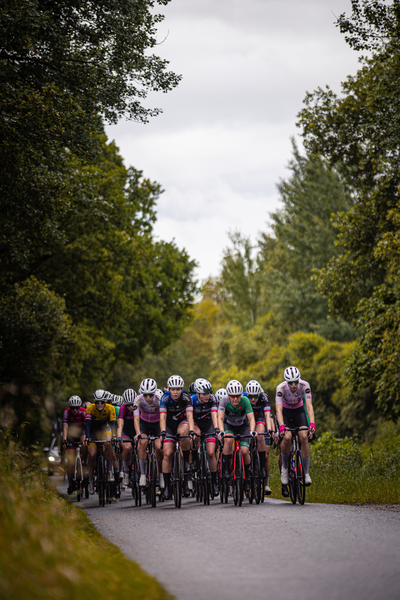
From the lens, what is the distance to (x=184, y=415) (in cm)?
1312

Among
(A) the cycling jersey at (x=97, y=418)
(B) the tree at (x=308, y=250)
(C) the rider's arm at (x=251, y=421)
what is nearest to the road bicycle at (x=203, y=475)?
(C) the rider's arm at (x=251, y=421)

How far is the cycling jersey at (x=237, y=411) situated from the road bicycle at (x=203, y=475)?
0.59 m

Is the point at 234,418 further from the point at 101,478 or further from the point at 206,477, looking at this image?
the point at 101,478

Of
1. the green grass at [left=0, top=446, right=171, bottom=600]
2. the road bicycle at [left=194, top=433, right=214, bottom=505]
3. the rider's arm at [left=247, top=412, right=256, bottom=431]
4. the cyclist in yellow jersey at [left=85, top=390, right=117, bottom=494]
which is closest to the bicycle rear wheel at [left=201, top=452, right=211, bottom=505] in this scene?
the road bicycle at [left=194, top=433, right=214, bottom=505]

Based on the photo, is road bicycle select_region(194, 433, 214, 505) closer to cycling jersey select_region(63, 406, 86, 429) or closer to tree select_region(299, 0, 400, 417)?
cycling jersey select_region(63, 406, 86, 429)

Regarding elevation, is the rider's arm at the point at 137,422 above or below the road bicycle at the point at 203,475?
above

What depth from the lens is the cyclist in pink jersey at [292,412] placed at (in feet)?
39.2

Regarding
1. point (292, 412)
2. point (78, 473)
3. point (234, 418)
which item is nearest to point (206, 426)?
point (234, 418)

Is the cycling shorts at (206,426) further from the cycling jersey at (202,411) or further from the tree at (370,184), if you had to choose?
the tree at (370,184)

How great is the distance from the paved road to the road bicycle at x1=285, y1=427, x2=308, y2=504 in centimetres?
50

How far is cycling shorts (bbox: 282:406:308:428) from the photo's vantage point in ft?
40.4

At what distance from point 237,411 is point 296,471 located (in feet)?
5.18

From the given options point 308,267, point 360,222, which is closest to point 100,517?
point 360,222

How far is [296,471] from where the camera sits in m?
11.8
